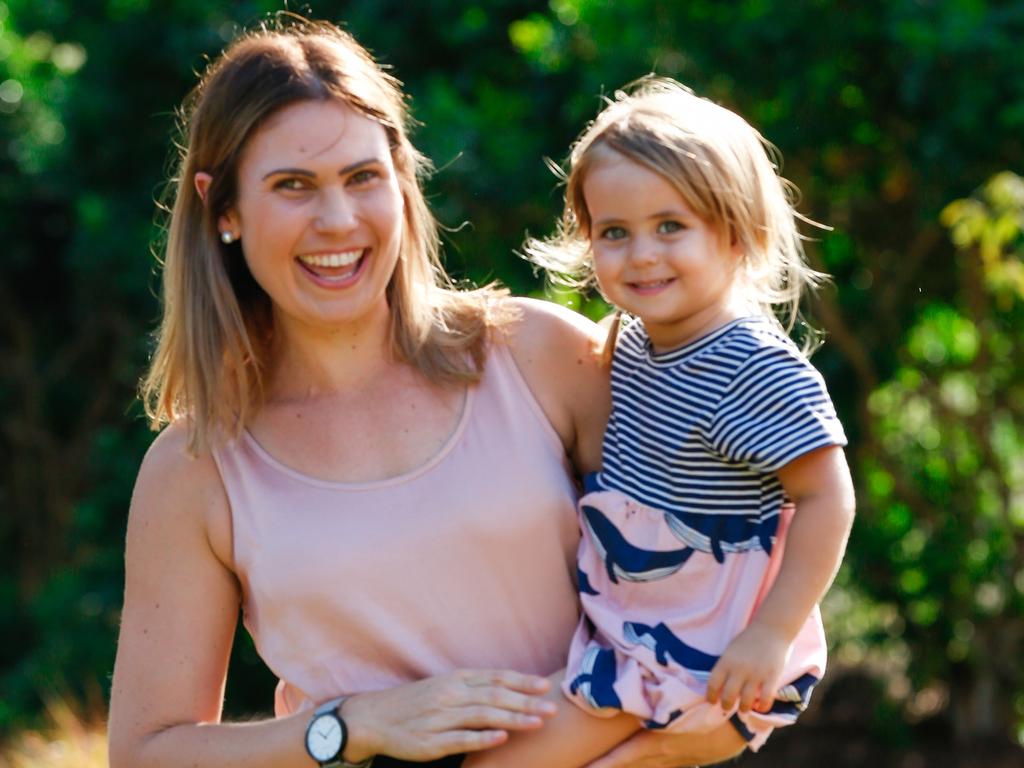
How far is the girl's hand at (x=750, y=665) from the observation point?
2586 millimetres

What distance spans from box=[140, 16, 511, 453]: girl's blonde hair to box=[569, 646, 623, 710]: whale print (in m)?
0.60

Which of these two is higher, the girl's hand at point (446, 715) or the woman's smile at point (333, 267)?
the woman's smile at point (333, 267)

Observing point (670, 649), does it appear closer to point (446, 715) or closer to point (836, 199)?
point (446, 715)

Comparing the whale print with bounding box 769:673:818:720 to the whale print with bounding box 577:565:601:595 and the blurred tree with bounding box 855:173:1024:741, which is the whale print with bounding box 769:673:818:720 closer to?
the whale print with bounding box 577:565:601:595

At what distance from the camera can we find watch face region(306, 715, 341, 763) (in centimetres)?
271

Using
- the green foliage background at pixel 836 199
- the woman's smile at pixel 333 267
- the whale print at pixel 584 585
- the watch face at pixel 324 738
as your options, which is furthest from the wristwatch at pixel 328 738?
the green foliage background at pixel 836 199

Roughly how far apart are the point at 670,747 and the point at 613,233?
0.92 m

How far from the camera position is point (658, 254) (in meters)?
2.72

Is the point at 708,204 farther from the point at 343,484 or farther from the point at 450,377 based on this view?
the point at 343,484

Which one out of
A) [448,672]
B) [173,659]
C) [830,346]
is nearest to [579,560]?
[448,672]

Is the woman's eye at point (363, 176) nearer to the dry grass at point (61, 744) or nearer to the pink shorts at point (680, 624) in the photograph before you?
the pink shorts at point (680, 624)

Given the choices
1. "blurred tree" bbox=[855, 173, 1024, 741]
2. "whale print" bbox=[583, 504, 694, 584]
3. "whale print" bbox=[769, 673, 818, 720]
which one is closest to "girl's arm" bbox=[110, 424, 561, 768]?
"whale print" bbox=[583, 504, 694, 584]

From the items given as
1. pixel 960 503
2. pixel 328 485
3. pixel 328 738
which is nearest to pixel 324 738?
pixel 328 738

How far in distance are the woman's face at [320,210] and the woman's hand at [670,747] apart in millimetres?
919
